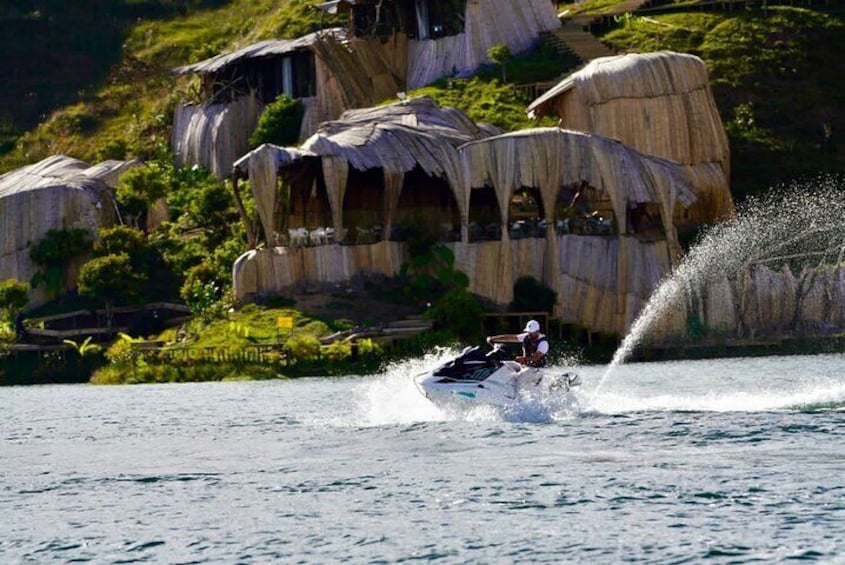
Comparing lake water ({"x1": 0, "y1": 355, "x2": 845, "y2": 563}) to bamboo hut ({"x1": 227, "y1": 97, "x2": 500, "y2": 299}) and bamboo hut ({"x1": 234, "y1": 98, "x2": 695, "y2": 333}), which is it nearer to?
bamboo hut ({"x1": 234, "y1": 98, "x2": 695, "y2": 333})

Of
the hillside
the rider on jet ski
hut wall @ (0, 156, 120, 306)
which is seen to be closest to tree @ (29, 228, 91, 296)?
hut wall @ (0, 156, 120, 306)

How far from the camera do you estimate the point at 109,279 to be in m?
89.4

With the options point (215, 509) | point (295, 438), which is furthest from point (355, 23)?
point (215, 509)

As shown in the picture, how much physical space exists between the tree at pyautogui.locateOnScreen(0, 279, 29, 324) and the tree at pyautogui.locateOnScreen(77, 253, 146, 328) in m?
2.65

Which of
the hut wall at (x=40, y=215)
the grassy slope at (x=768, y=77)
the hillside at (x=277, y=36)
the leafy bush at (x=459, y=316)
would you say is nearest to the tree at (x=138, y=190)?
the hut wall at (x=40, y=215)

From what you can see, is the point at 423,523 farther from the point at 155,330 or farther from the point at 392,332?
the point at 155,330

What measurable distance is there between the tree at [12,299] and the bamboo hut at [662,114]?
2690cm

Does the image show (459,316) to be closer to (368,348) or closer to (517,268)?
(368,348)

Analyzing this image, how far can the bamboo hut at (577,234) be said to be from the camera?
82.4m

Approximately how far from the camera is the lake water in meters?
32.3

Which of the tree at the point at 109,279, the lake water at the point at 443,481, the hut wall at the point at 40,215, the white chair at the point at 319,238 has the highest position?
the hut wall at the point at 40,215

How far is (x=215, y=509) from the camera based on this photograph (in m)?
37.1

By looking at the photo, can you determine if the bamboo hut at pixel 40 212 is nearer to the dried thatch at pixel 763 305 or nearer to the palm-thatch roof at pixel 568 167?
the palm-thatch roof at pixel 568 167

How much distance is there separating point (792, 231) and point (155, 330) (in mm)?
28400
